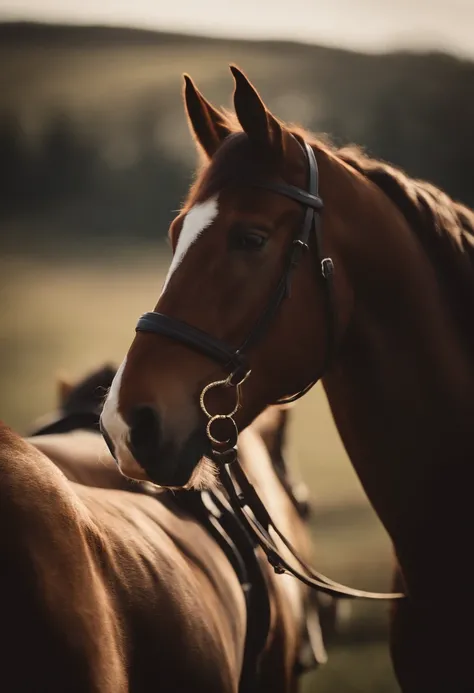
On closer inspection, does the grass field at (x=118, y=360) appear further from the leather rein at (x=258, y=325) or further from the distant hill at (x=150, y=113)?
the leather rein at (x=258, y=325)

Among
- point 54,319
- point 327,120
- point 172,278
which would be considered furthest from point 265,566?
point 327,120

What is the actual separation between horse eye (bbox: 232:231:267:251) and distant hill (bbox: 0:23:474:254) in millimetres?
7286

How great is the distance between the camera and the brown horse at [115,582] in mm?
930

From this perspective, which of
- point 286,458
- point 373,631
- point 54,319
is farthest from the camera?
point 54,319

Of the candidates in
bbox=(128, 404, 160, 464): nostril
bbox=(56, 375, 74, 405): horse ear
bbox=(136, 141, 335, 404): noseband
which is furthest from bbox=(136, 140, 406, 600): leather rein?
bbox=(56, 375, 74, 405): horse ear

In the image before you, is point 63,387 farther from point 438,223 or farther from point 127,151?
point 127,151

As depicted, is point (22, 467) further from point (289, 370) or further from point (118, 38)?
point (118, 38)

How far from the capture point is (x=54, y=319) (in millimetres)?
10281

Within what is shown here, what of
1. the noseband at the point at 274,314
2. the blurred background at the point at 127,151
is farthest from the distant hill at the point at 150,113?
the noseband at the point at 274,314

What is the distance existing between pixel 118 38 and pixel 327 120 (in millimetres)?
3438

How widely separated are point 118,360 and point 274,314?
8780mm

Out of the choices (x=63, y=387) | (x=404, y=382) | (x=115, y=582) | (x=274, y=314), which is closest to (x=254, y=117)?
(x=274, y=314)

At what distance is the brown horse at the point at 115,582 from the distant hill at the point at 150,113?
697 cm

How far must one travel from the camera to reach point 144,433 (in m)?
1.17
